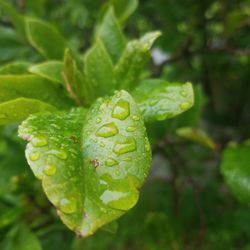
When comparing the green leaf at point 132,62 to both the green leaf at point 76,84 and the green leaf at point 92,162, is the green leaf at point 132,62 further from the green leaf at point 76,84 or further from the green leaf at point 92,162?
the green leaf at point 92,162

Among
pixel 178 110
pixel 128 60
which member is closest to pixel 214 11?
pixel 128 60

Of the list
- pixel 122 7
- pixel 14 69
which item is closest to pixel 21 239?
pixel 14 69

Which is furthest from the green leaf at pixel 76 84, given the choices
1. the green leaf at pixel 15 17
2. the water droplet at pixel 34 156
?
the green leaf at pixel 15 17

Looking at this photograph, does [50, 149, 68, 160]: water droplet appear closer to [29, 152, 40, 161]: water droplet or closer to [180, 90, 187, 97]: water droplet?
[29, 152, 40, 161]: water droplet

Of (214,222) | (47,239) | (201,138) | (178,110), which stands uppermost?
(178,110)

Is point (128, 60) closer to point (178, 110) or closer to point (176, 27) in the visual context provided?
point (178, 110)

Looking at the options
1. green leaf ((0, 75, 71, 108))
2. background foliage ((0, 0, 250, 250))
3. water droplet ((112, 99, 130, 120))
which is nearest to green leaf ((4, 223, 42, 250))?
background foliage ((0, 0, 250, 250))
